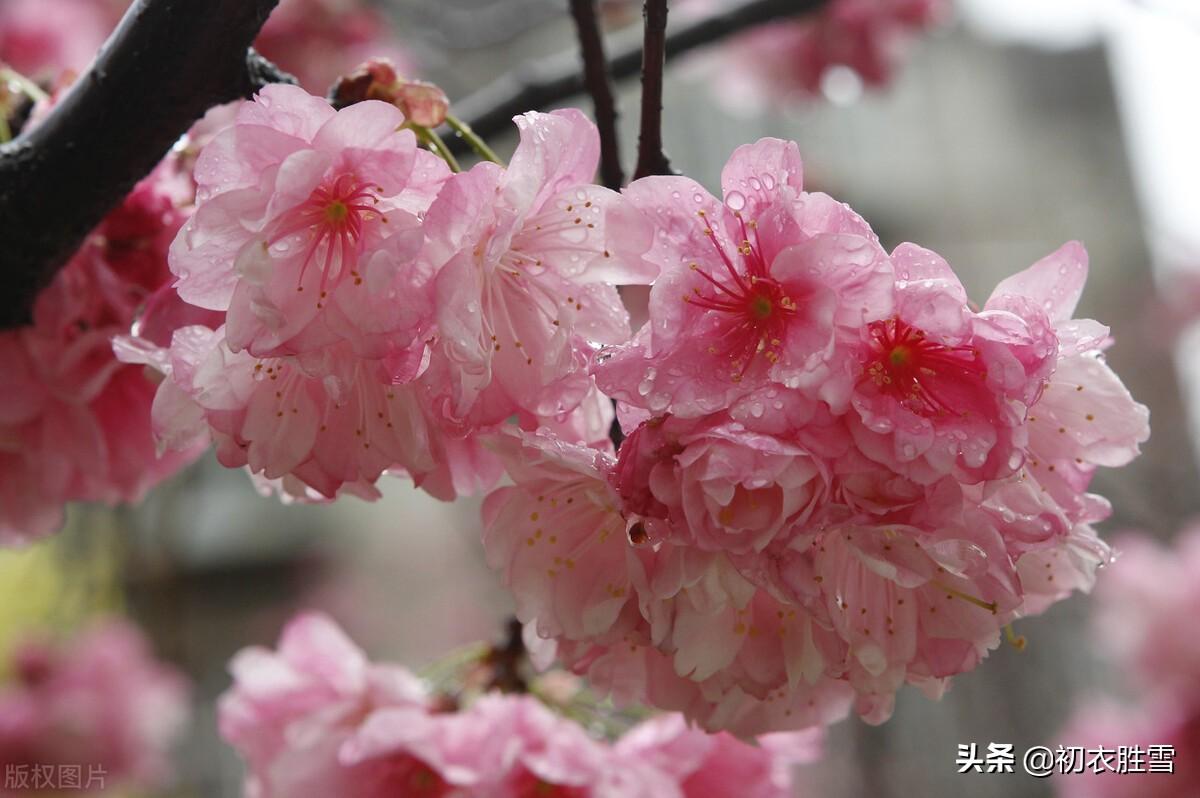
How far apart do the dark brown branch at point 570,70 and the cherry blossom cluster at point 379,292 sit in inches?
16.1

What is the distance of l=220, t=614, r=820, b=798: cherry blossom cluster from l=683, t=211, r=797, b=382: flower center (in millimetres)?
320

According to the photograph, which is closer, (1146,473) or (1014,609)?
(1014,609)

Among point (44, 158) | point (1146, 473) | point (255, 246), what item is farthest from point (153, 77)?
point (1146, 473)

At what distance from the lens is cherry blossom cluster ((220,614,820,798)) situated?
2.18 feet

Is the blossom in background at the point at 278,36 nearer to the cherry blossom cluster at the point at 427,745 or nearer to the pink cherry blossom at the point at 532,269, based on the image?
the cherry blossom cluster at the point at 427,745

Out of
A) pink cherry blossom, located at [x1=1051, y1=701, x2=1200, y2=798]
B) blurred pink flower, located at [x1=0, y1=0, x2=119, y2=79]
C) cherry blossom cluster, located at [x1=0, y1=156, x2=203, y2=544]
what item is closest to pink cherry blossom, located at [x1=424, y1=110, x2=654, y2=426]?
cherry blossom cluster, located at [x1=0, y1=156, x2=203, y2=544]

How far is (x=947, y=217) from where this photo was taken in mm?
5094

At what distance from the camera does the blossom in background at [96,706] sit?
203cm

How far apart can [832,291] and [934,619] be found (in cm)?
18

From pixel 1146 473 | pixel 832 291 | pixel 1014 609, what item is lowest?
pixel 1014 609

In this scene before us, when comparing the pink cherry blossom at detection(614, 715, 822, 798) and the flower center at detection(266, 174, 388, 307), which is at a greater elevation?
the flower center at detection(266, 174, 388, 307)

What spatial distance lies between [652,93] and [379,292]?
0.69 feet

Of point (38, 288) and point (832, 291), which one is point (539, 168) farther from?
point (38, 288)

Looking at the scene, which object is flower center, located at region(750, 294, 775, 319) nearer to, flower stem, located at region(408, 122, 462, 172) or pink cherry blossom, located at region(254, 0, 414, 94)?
flower stem, located at region(408, 122, 462, 172)
